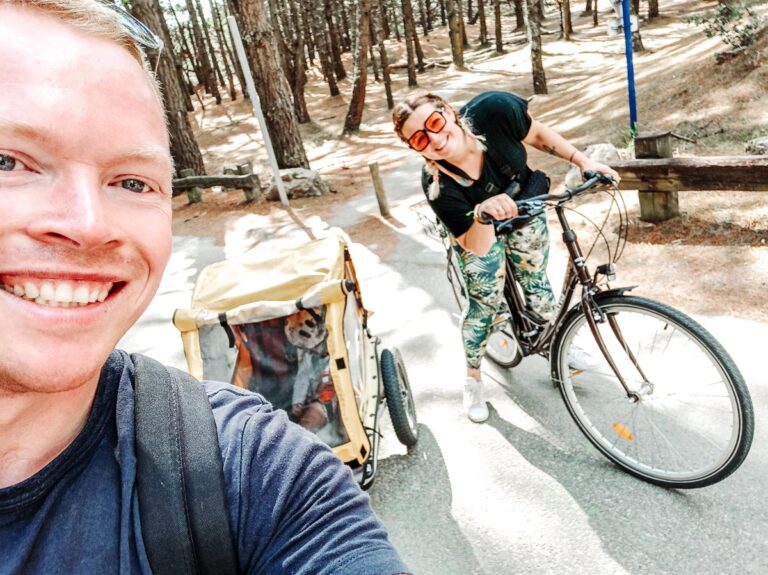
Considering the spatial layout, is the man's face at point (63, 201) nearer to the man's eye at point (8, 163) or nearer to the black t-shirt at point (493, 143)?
the man's eye at point (8, 163)

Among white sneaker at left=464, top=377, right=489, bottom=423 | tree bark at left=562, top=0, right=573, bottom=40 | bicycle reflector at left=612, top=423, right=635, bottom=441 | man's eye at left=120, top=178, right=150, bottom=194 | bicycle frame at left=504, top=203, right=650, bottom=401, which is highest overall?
tree bark at left=562, top=0, right=573, bottom=40

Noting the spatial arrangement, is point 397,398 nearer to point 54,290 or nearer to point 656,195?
point 54,290

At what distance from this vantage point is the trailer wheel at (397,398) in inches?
118

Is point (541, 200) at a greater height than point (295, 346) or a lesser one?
greater

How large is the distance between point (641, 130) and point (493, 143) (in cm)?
715

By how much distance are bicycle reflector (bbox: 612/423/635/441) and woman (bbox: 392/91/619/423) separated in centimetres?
73

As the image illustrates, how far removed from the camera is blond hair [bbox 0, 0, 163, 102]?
102 cm

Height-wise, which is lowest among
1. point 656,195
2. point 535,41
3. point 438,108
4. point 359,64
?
point 656,195

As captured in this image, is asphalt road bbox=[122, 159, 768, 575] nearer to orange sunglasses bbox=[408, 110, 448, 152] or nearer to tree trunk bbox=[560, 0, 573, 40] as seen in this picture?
orange sunglasses bbox=[408, 110, 448, 152]

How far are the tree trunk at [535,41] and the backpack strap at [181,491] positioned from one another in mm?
15050

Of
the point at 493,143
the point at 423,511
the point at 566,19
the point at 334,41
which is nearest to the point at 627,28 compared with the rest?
the point at 493,143

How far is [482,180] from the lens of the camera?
294cm

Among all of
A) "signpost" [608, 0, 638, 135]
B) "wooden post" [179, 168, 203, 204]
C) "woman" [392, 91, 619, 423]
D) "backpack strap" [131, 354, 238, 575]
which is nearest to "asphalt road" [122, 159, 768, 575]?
"woman" [392, 91, 619, 423]

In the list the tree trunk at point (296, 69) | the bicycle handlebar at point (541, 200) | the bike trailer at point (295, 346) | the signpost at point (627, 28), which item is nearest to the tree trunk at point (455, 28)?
the tree trunk at point (296, 69)
